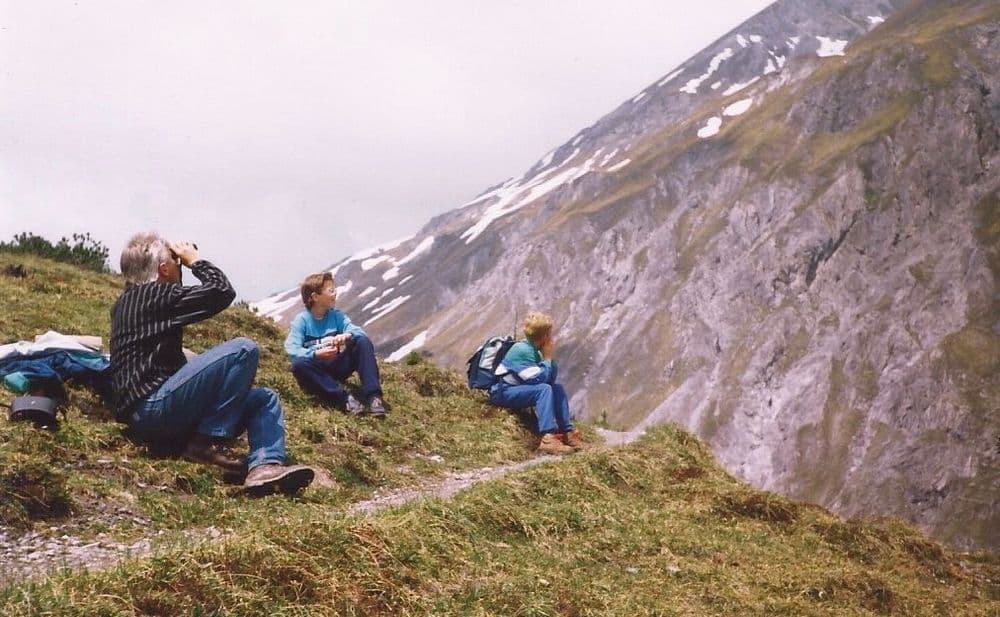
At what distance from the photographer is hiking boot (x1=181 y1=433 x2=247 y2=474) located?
8.84 metres

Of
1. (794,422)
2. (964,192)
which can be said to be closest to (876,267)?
(964,192)

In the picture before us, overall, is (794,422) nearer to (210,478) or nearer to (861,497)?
(861,497)

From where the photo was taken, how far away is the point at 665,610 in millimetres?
6988

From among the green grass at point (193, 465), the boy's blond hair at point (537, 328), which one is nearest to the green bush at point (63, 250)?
the green grass at point (193, 465)

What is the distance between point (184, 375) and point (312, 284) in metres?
5.58

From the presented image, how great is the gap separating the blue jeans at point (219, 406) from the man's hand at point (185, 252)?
98 centimetres

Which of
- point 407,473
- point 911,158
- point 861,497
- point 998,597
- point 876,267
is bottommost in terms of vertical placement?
point 861,497

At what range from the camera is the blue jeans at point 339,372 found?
13242 mm

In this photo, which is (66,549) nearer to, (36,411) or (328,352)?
(36,411)

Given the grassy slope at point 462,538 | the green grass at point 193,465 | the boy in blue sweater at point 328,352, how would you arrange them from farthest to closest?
1. the boy in blue sweater at point 328,352
2. the green grass at point 193,465
3. the grassy slope at point 462,538

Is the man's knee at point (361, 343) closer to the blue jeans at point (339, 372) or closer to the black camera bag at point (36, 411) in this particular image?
the blue jeans at point (339, 372)

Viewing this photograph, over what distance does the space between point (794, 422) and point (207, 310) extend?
179 m

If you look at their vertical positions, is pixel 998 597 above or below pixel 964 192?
above

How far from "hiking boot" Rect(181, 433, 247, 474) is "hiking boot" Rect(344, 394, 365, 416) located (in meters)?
4.26
